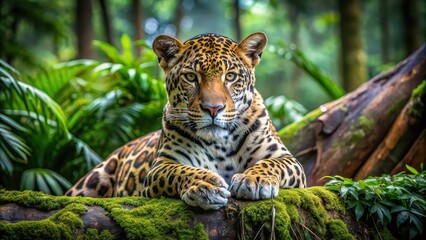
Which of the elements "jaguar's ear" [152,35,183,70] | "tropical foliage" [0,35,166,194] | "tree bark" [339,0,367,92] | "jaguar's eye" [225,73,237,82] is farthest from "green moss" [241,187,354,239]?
"tree bark" [339,0,367,92]

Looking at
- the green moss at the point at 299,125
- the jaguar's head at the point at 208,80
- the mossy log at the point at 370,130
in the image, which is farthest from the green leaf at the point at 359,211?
the green moss at the point at 299,125

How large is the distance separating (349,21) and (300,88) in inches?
1067

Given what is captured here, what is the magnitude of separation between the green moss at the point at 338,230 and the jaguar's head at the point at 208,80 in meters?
1.36

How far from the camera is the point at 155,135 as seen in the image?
259 inches

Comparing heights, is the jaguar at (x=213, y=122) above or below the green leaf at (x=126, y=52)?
below

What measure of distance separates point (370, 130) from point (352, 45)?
17.4ft

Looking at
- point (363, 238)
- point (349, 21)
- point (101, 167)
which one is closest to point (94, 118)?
point (101, 167)

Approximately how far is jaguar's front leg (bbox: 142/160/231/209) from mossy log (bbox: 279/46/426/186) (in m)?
3.02

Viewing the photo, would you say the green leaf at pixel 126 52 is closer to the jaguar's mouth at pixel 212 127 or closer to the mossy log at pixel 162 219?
the jaguar's mouth at pixel 212 127

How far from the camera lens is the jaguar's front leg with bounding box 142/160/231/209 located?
3.91 meters

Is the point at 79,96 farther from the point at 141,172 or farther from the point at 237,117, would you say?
the point at 237,117

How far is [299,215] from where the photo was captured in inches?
164

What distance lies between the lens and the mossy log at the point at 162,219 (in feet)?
11.6

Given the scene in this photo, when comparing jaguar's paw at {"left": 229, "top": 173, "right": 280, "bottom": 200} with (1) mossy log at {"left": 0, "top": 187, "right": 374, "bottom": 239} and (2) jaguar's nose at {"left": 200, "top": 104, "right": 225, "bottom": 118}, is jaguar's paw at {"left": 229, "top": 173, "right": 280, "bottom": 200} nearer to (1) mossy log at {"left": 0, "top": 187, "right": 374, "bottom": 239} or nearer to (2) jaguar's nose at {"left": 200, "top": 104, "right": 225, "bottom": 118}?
(1) mossy log at {"left": 0, "top": 187, "right": 374, "bottom": 239}
